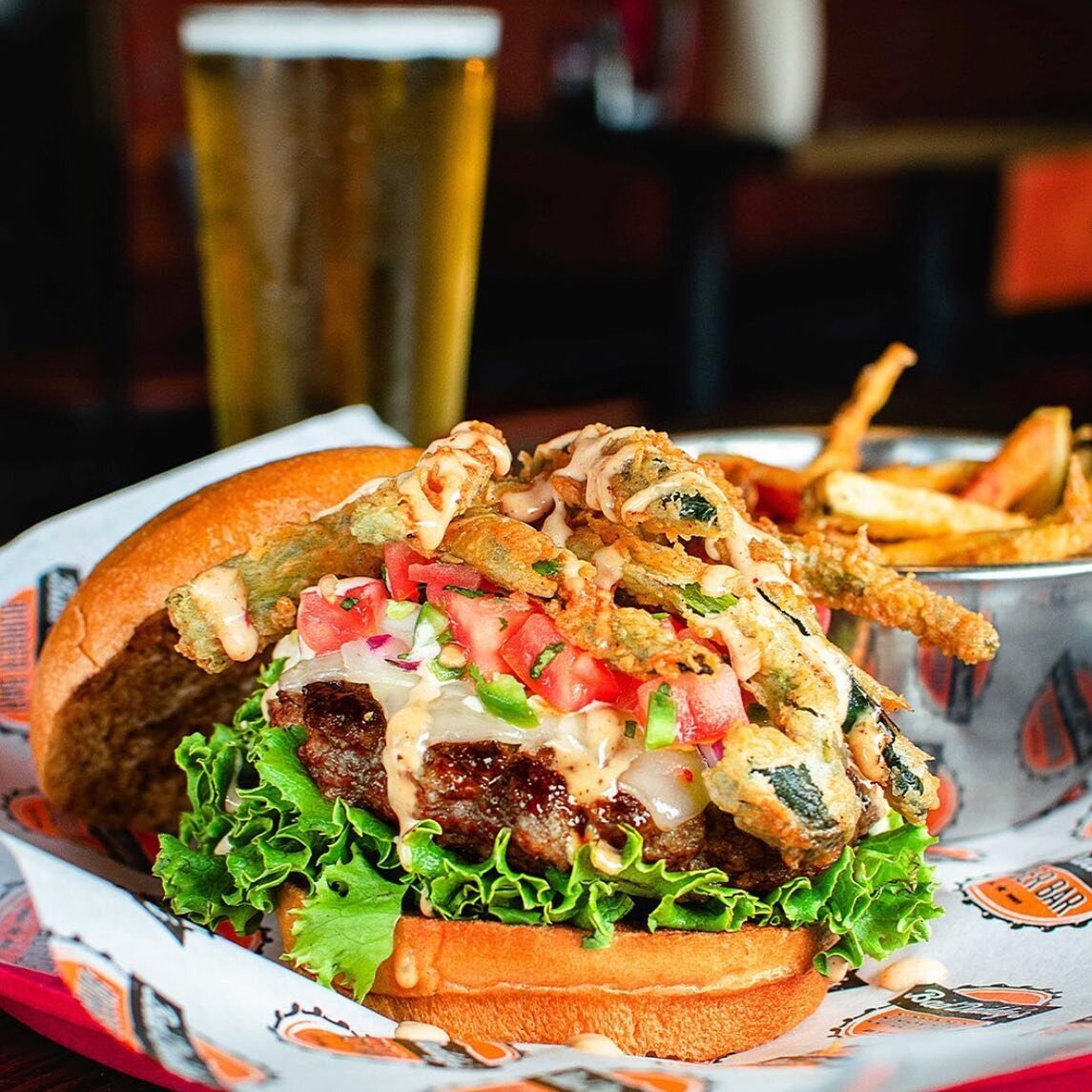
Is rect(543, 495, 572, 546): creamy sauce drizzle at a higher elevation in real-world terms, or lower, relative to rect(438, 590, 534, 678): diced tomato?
higher

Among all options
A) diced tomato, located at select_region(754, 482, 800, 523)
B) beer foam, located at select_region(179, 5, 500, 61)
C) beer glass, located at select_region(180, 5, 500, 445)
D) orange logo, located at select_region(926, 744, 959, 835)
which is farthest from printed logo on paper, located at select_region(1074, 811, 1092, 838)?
beer foam, located at select_region(179, 5, 500, 61)

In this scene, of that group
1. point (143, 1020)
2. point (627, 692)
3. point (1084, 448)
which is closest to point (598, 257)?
point (1084, 448)

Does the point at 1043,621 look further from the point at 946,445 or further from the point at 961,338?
the point at 961,338

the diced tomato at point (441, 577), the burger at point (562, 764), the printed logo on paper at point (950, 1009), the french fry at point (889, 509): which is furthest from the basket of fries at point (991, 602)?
the diced tomato at point (441, 577)

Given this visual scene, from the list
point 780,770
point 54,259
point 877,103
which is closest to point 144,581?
point 780,770

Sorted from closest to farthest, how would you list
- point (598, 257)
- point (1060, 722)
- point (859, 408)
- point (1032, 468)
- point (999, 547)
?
point (999, 547), point (1060, 722), point (1032, 468), point (859, 408), point (598, 257)

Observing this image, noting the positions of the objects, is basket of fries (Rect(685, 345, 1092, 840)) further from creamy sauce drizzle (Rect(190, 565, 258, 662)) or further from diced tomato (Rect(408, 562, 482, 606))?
creamy sauce drizzle (Rect(190, 565, 258, 662))

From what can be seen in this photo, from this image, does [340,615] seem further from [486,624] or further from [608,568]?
[608,568]

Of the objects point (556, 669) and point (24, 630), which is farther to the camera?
point (24, 630)
